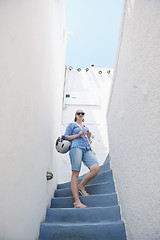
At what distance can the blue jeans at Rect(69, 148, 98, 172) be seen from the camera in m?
2.18

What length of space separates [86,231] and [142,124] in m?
1.03

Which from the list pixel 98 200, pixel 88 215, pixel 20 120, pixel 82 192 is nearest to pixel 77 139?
pixel 82 192

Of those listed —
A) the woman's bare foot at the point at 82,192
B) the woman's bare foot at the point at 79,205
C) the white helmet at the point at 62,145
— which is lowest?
the woman's bare foot at the point at 82,192

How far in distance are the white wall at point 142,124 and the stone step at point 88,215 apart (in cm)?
13

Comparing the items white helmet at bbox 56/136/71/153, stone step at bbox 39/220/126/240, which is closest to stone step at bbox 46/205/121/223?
stone step at bbox 39/220/126/240

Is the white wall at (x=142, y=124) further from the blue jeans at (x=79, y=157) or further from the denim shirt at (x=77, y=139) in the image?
the denim shirt at (x=77, y=139)

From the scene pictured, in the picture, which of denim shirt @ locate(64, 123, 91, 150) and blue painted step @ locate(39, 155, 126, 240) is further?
denim shirt @ locate(64, 123, 91, 150)

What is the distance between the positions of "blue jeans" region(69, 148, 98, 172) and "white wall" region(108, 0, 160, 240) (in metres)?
0.58

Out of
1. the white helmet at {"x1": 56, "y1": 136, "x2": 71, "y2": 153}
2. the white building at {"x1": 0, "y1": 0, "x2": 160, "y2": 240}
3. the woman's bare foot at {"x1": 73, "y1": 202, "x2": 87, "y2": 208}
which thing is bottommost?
the woman's bare foot at {"x1": 73, "y1": 202, "x2": 87, "y2": 208}

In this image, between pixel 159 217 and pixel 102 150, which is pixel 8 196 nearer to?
pixel 159 217

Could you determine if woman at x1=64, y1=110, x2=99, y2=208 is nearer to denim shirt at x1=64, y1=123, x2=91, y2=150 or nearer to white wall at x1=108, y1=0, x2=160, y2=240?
denim shirt at x1=64, y1=123, x2=91, y2=150

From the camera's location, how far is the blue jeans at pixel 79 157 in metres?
Answer: 2.18

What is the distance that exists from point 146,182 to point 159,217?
21cm

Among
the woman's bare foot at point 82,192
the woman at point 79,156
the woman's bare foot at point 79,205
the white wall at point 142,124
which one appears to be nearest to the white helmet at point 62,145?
the woman at point 79,156
